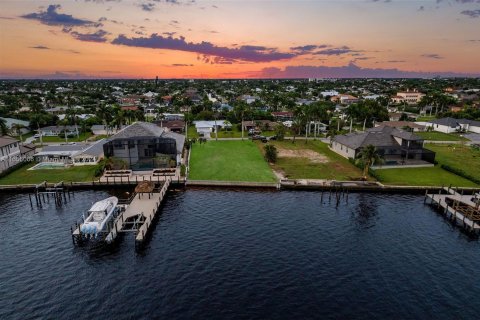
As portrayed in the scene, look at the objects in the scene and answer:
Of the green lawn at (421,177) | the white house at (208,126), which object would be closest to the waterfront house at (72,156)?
the white house at (208,126)

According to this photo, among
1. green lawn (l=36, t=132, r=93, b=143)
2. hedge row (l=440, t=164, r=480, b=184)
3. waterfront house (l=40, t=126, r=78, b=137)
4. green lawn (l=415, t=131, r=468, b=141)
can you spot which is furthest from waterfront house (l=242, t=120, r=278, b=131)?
hedge row (l=440, t=164, r=480, b=184)

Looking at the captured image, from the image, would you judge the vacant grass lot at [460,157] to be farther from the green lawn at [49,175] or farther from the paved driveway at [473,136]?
the green lawn at [49,175]

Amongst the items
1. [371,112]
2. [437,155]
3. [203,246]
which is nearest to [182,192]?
[203,246]

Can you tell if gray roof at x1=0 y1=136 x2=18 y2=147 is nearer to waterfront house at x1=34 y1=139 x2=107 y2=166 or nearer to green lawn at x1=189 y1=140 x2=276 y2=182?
waterfront house at x1=34 y1=139 x2=107 y2=166

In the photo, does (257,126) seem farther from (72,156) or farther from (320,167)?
(72,156)

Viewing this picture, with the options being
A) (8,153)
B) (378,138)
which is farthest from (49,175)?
(378,138)
